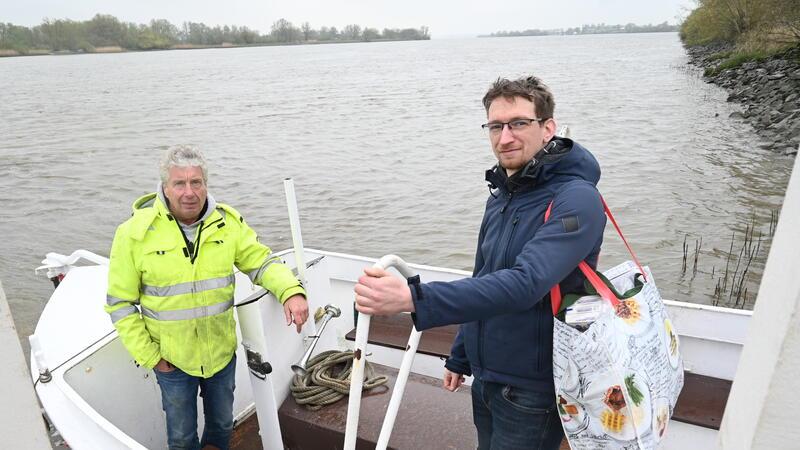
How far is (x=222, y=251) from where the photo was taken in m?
2.55

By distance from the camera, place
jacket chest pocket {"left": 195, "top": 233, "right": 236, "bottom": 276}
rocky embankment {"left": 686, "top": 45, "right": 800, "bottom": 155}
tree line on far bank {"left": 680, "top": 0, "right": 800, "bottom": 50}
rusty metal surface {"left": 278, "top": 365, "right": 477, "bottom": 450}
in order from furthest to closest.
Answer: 1. tree line on far bank {"left": 680, "top": 0, "right": 800, "bottom": 50}
2. rocky embankment {"left": 686, "top": 45, "right": 800, "bottom": 155}
3. rusty metal surface {"left": 278, "top": 365, "right": 477, "bottom": 450}
4. jacket chest pocket {"left": 195, "top": 233, "right": 236, "bottom": 276}

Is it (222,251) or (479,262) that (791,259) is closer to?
(479,262)

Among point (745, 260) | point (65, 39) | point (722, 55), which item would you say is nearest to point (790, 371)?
point (745, 260)

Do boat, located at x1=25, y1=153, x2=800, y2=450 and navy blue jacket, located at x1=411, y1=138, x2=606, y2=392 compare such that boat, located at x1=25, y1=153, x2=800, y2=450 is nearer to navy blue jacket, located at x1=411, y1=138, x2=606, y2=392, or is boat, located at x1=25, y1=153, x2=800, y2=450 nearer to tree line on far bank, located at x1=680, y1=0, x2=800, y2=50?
navy blue jacket, located at x1=411, y1=138, x2=606, y2=392

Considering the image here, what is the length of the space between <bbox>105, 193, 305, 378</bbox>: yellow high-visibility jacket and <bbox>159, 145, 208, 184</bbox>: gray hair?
0.14 m

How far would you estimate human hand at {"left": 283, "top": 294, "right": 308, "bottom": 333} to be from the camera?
8.64ft

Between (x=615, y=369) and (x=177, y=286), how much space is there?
70.9 inches

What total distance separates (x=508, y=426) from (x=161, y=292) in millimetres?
1543

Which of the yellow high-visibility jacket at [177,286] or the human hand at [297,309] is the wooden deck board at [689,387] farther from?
the yellow high-visibility jacket at [177,286]

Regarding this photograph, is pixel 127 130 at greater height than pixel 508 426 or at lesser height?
lesser

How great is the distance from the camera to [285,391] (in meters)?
3.17

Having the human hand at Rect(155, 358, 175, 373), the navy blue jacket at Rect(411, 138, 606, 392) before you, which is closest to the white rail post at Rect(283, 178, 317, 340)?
the human hand at Rect(155, 358, 175, 373)

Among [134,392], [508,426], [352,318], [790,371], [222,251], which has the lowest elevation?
[352,318]

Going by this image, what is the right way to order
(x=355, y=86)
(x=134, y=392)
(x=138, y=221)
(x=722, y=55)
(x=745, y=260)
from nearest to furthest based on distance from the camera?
(x=138, y=221) < (x=134, y=392) < (x=745, y=260) < (x=355, y=86) < (x=722, y=55)
